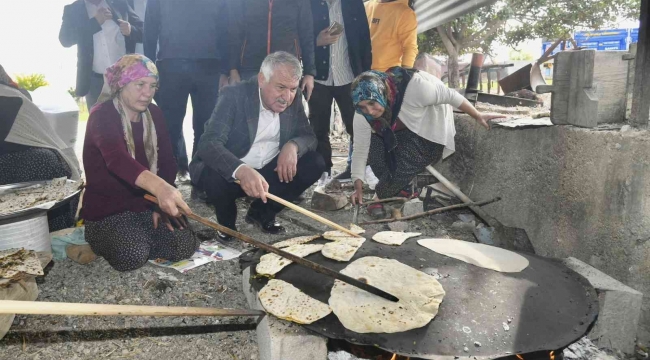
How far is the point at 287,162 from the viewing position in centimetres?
295

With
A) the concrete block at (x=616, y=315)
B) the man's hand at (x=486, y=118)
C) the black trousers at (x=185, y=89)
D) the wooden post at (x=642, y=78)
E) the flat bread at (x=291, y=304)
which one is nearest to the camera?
the flat bread at (x=291, y=304)

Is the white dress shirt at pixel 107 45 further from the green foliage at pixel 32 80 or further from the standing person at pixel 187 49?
the green foliage at pixel 32 80

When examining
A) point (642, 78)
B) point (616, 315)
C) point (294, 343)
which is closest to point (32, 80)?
point (294, 343)

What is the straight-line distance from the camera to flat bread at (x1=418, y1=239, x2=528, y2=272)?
202cm

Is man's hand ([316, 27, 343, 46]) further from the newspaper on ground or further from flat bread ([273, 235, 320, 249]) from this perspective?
flat bread ([273, 235, 320, 249])

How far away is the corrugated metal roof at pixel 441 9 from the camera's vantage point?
4191 millimetres

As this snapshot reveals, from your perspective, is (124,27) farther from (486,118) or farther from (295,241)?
(486,118)

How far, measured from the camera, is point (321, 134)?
4.13 meters

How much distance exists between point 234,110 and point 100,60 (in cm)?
193

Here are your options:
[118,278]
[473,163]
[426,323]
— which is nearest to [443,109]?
[473,163]

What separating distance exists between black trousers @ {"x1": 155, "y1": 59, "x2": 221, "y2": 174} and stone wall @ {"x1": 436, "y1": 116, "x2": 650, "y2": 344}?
2.40 m

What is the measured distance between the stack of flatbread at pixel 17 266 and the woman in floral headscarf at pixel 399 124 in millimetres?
1957

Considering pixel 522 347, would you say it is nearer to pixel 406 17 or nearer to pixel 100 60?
pixel 406 17

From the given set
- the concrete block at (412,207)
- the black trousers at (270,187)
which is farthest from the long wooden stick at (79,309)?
the concrete block at (412,207)
